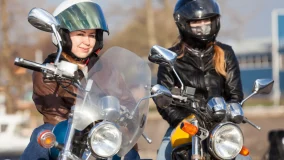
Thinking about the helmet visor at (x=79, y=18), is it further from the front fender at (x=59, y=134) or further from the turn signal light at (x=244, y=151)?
the turn signal light at (x=244, y=151)

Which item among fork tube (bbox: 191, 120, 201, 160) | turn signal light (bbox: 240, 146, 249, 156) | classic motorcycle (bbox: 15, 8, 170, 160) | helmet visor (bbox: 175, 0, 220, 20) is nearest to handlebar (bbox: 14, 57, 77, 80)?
classic motorcycle (bbox: 15, 8, 170, 160)

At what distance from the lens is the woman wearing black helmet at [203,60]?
6.36 meters

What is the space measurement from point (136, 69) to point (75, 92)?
41 cm

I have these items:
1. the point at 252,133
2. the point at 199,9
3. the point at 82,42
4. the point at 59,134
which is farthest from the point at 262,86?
the point at 252,133

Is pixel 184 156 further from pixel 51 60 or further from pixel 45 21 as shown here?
pixel 45 21

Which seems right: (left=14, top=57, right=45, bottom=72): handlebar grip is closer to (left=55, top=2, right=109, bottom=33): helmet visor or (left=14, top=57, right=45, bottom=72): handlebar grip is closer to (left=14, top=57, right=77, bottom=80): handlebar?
(left=14, top=57, right=77, bottom=80): handlebar

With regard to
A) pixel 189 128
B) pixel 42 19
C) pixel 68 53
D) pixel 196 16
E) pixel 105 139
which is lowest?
pixel 189 128

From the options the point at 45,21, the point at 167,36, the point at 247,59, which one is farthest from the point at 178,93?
the point at 247,59

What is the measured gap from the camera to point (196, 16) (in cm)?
633

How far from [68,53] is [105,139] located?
1185mm

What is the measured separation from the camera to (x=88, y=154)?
451 cm

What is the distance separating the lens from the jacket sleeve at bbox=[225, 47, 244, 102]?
6.38 meters

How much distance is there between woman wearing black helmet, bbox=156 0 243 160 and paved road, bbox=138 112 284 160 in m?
8.32

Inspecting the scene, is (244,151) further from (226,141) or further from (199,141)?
(199,141)
